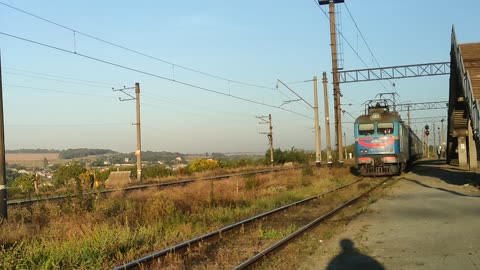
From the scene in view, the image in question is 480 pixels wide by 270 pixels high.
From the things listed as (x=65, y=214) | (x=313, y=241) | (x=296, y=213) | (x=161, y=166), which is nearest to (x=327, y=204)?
(x=296, y=213)

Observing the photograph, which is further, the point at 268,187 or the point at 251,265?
the point at 268,187

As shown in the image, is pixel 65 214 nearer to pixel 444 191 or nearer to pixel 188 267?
pixel 188 267

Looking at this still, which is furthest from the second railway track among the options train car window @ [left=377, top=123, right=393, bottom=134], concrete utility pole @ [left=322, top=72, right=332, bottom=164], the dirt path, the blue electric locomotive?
concrete utility pole @ [left=322, top=72, right=332, bottom=164]

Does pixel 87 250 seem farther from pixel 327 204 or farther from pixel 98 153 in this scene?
pixel 98 153

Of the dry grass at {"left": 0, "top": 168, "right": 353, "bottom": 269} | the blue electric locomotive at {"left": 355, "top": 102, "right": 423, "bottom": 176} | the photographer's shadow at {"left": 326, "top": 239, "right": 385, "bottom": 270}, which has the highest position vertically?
the blue electric locomotive at {"left": 355, "top": 102, "right": 423, "bottom": 176}

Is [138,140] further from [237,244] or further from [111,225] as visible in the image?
[237,244]

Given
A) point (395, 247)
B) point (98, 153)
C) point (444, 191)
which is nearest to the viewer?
point (395, 247)

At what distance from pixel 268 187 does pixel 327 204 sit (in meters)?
7.17

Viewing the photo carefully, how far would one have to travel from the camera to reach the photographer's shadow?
27.1 feet

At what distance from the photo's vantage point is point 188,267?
870 centimetres

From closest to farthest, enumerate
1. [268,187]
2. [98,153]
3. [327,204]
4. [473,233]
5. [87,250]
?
[87,250] < [473,233] < [327,204] < [268,187] < [98,153]

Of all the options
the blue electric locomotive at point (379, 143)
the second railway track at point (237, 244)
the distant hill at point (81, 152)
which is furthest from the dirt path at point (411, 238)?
the distant hill at point (81, 152)

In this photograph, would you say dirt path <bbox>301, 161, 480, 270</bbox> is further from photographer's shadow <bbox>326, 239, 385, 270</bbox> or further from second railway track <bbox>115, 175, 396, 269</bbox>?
second railway track <bbox>115, 175, 396, 269</bbox>

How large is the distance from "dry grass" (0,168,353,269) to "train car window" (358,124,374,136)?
9.80 m
